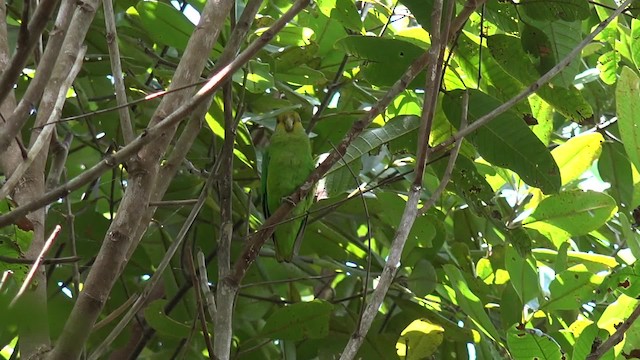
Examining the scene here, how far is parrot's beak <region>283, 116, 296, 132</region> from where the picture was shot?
113 inches

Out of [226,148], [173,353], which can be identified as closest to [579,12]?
[226,148]

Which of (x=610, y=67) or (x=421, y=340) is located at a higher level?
(x=610, y=67)

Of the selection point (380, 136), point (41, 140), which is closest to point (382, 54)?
point (380, 136)

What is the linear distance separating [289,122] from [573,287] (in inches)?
48.3

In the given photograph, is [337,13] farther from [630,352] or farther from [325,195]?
[630,352]

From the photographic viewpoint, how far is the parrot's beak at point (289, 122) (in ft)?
9.42

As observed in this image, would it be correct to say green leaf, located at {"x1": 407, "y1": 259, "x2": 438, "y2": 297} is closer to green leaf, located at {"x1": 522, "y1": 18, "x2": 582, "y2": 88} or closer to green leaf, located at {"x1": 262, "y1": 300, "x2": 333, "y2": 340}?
green leaf, located at {"x1": 262, "y1": 300, "x2": 333, "y2": 340}

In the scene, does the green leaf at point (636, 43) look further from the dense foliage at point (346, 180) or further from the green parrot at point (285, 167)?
the green parrot at point (285, 167)

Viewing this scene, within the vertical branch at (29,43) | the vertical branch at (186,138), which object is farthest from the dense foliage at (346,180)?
the vertical branch at (29,43)

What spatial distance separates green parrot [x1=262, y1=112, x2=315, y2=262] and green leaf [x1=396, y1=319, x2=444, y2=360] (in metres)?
0.72

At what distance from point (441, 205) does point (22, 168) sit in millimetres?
1696

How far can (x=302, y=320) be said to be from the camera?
210 centimetres

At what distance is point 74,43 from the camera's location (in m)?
1.61

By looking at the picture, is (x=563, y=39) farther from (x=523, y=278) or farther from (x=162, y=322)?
(x=162, y=322)
